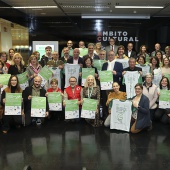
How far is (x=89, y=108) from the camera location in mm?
5520

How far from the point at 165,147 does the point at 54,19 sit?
8.86 meters

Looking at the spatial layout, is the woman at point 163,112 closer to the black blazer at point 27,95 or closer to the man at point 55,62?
the man at point 55,62

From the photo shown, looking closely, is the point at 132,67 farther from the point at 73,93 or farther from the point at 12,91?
Result: the point at 12,91

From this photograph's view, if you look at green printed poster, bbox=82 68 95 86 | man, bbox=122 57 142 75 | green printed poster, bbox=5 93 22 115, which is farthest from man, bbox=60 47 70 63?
green printed poster, bbox=5 93 22 115

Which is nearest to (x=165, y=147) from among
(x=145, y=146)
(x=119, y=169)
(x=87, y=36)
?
(x=145, y=146)

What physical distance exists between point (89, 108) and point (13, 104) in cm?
152

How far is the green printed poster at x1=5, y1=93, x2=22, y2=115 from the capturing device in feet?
17.5

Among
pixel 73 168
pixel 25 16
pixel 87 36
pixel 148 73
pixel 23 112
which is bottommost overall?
pixel 73 168

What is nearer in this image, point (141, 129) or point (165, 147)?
point (165, 147)

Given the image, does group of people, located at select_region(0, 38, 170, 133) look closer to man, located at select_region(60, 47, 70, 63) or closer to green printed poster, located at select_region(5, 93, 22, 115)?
man, located at select_region(60, 47, 70, 63)

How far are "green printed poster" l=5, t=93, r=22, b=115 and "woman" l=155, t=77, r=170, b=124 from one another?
302 centimetres

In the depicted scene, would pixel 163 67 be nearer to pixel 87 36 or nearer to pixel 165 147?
pixel 165 147

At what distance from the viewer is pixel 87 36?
12180 mm

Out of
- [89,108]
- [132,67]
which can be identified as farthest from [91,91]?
[132,67]
